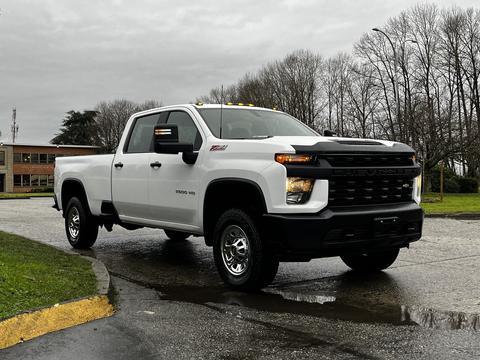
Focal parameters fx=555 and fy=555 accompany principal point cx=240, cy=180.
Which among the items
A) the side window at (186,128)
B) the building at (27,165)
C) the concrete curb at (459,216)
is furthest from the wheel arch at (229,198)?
the building at (27,165)

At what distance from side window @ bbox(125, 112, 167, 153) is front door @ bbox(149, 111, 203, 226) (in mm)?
354

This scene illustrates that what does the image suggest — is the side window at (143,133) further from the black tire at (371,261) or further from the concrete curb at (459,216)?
the concrete curb at (459,216)

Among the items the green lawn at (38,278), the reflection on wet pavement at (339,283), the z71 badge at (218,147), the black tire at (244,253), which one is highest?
the z71 badge at (218,147)

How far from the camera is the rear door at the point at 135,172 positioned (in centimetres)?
760

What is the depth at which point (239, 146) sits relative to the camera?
6066 mm

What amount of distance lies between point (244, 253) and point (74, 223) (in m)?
4.55

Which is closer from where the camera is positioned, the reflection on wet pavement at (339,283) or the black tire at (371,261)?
the reflection on wet pavement at (339,283)

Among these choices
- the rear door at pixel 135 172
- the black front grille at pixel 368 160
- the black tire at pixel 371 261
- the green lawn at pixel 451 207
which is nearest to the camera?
the black front grille at pixel 368 160

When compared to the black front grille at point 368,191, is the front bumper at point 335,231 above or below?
below

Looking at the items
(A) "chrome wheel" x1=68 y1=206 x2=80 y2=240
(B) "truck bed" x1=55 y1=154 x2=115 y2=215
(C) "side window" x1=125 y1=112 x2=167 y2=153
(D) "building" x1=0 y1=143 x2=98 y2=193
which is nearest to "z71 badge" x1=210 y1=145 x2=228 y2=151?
(C) "side window" x1=125 y1=112 x2=167 y2=153

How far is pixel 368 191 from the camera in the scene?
5.89 metres

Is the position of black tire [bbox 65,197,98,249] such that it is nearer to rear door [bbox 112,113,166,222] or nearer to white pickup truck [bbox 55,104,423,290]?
rear door [bbox 112,113,166,222]

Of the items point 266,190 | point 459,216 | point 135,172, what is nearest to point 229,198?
point 266,190

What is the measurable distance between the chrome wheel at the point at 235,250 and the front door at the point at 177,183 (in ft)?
2.03
